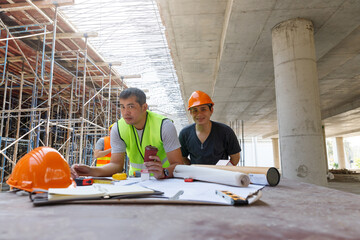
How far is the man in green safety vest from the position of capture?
301cm

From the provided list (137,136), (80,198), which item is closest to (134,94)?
(137,136)

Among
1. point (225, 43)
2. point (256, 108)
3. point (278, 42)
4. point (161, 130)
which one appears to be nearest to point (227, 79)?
point (225, 43)

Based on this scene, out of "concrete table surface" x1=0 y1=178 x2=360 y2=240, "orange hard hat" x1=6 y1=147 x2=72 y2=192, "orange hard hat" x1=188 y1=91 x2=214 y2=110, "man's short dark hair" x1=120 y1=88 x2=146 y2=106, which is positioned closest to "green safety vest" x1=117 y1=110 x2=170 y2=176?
"man's short dark hair" x1=120 y1=88 x2=146 y2=106

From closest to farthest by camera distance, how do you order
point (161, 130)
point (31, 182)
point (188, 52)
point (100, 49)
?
1. point (31, 182)
2. point (161, 130)
3. point (188, 52)
4. point (100, 49)

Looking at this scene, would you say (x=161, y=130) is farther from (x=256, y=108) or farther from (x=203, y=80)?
(x=256, y=108)

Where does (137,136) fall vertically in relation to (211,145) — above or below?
above

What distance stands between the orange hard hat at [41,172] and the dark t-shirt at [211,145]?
7.07ft

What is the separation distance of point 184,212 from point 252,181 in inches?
50.9

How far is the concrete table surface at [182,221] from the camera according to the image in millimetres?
904

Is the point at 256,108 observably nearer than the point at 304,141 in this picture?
No

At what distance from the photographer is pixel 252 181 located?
2.33 meters

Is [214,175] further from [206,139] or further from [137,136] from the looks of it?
[206,139]

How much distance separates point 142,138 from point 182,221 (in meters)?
2.15

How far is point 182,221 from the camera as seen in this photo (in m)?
1.06
